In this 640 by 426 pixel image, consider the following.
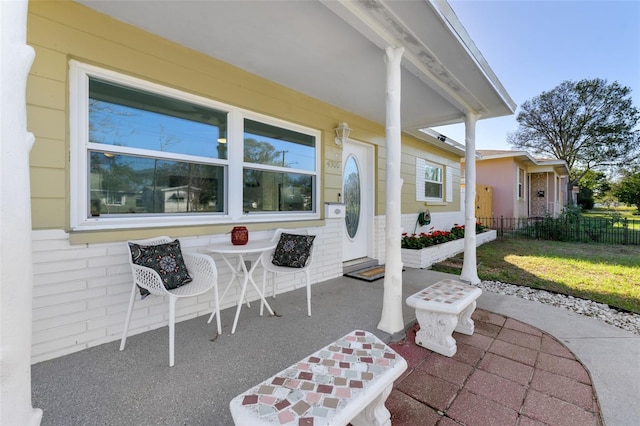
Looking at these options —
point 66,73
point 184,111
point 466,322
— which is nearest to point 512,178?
point 466,322

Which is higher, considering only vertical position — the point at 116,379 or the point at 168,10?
the point at 168,10

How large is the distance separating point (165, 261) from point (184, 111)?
156 centimetres

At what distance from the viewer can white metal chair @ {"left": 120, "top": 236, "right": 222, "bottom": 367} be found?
202 cm

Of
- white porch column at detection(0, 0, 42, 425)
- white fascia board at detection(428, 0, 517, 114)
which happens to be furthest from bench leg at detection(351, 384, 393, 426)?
white fascia board at detection(428, 0, 517, 114)

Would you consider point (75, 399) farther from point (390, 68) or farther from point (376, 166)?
point (376, 166)

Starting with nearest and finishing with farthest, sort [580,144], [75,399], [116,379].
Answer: [75,399] → [116,379] → [580,144]

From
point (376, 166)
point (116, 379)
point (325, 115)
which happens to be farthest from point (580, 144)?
point (116, 379)

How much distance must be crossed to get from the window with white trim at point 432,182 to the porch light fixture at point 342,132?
304 centimetres

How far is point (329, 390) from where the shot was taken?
3.96 ft

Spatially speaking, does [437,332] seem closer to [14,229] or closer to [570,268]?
[14,229]

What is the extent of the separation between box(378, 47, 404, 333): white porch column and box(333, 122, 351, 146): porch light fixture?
181 centimetres

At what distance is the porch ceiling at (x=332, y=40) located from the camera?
2211 millimetres

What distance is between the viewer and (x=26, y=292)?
85 centimetres

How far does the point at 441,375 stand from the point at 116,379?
87.5 inches
